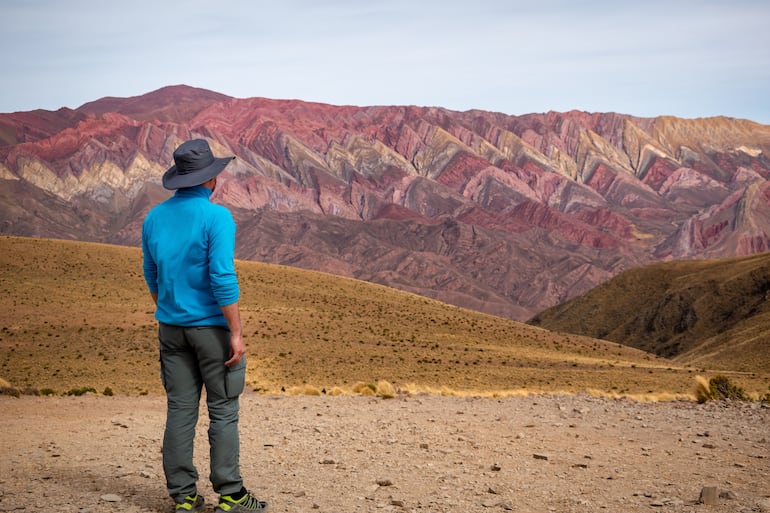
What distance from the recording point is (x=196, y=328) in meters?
7.36

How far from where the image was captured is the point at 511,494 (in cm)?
884

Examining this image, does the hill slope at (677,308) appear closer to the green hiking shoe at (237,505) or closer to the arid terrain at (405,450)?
the arid terrain at (405,450)

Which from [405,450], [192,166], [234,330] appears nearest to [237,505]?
[234,330]

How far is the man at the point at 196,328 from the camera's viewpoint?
7340 millimetres

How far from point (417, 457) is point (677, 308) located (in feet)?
311

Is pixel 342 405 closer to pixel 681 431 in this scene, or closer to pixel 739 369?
pixel 681 431

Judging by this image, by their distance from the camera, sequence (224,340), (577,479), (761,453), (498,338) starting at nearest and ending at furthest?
(224,340), (577,479), (761,453), (498,338)

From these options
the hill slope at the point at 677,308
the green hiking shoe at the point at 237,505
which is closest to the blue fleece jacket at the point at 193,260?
the green hiking shoe at the point at 237,505

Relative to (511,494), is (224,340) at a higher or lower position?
higher

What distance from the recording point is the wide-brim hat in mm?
7573

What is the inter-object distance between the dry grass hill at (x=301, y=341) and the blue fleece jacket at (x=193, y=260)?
514 inches

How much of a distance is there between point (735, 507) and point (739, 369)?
49.9 metres

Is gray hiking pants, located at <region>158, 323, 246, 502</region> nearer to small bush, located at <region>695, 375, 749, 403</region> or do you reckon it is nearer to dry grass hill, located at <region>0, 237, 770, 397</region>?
small bush, located at <region>695, 375, 749, 403</region>

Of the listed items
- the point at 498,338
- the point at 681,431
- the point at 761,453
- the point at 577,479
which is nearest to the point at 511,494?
the point at 577,479
